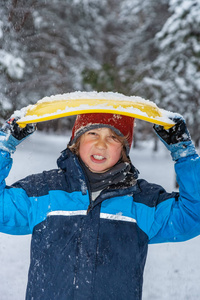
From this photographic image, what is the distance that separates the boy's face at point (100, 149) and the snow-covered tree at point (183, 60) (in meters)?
7.25

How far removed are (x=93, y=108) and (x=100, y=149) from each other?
317 millimetres

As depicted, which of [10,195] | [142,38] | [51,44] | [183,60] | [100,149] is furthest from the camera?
[142,38]

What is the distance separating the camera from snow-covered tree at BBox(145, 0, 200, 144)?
8.56 metres

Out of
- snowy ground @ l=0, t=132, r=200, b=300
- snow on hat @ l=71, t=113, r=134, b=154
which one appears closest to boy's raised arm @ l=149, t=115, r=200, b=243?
snow on hat @ l=71, t=113, r=134, b=154

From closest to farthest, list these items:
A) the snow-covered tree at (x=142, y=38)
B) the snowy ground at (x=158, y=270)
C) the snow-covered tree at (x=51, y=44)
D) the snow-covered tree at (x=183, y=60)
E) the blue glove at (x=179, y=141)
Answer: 1. the blue glove at (x=179, y=141)
2. the snowy ground at (x=158, y=270)
3. the snow-covered tree at (x=183, y=60)
4. the snow-covered tree at (x=51, y=44)
5. the snow-covered tree at (x=142, y=38)

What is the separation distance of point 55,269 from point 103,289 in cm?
28

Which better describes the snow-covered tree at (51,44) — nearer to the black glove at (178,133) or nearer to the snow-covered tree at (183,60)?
the snow-covered tree at (183,60)

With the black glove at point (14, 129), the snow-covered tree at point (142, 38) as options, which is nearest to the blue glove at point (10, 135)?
the black glove at point (14, 129)

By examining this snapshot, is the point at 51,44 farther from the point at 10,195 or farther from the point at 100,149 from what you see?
the point at 10,195

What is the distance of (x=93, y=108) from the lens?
1.80 meters

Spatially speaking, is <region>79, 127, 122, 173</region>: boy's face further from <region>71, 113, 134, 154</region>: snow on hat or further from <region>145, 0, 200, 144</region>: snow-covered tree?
<region>145, 0, 200, 144</region>: snow-covered tree

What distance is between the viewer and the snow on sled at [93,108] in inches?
71.7

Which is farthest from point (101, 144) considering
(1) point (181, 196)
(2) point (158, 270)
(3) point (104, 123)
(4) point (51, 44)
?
(4) point (51, 44)

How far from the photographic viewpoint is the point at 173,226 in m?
1.96
